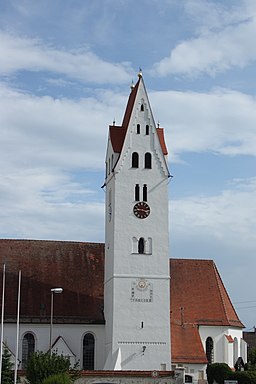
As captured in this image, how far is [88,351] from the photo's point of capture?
56406mm

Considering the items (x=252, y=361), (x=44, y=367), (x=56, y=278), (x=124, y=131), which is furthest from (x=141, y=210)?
(x=252, y=361)

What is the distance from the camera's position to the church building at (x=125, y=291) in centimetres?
5369

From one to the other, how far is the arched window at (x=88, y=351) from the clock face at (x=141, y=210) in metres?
10.0

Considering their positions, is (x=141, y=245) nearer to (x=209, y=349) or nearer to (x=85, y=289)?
(x=85, y=289)

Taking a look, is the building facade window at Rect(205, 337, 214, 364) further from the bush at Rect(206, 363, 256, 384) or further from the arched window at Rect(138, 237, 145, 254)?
the arched window at Rect(138, 237, 145, 254)

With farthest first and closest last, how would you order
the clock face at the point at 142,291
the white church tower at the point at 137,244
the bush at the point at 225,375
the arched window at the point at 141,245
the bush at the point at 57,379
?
the arched window at the point at 141,245 → the clock face at the point at 142,291 → the white church tower at the point at 137,244 → the bush at the point at 225,375 → the bush at the point at 57,379

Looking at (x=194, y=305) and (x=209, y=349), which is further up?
(x=194, y=305)

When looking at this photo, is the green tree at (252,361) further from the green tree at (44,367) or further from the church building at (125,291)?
the green tree at (44,367)

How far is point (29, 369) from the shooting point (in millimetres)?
44188

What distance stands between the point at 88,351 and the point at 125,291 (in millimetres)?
6194

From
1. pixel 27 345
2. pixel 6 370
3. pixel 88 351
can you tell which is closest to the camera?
pixel 6 370

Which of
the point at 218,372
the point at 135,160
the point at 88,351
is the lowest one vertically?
the point at 218,372

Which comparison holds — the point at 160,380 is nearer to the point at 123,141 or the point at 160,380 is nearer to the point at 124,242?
the point at 124,242

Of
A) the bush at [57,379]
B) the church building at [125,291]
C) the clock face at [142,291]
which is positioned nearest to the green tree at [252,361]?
the church building at [125,291]
